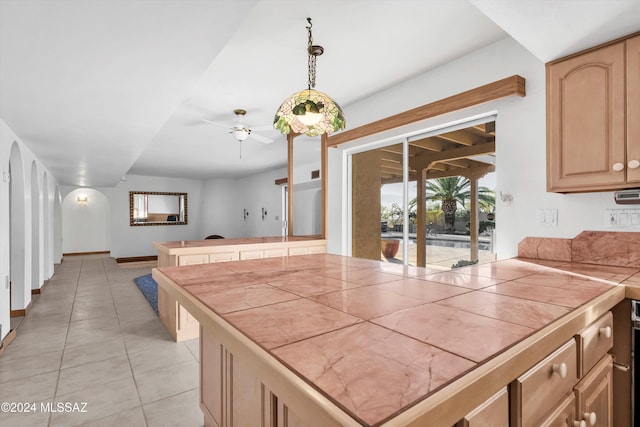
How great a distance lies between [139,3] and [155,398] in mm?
2360

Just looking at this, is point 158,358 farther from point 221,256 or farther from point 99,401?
point 221,256

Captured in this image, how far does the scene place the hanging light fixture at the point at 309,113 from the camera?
2.00m

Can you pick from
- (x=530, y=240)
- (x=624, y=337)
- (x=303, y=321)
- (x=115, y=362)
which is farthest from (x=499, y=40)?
(x=115, y=362)

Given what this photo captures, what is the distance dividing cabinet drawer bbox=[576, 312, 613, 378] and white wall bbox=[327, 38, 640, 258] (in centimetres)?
98

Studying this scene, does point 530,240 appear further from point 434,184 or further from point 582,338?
point 582,338

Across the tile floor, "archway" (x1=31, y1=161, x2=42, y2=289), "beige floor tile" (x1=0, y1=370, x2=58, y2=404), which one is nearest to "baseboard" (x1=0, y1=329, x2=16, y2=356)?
the tile floor

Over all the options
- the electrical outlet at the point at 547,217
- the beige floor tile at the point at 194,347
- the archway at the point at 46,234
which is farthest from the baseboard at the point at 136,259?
the electrical outlet at the point at 547,217

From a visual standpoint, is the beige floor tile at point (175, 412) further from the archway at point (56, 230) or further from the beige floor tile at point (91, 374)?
the archway at point (56, 230)

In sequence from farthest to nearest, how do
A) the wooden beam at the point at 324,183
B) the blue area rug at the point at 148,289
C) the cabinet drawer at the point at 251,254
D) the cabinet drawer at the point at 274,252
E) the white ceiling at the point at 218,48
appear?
the blue area rug at the point at 148,289
the wooden beam at the point at 324,183
the cabinet drawer at the point at 274,252
the cabinet drawer at the point at 251,254
the white ceiling at the point at 218,48

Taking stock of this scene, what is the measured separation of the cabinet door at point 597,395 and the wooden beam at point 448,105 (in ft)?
5.92

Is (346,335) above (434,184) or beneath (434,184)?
beneath

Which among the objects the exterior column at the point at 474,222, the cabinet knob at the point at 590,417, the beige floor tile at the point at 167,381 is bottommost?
the beige floor tile at the point at 167,381

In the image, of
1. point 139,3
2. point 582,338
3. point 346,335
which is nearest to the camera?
point 346,335

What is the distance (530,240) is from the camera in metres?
2.29
